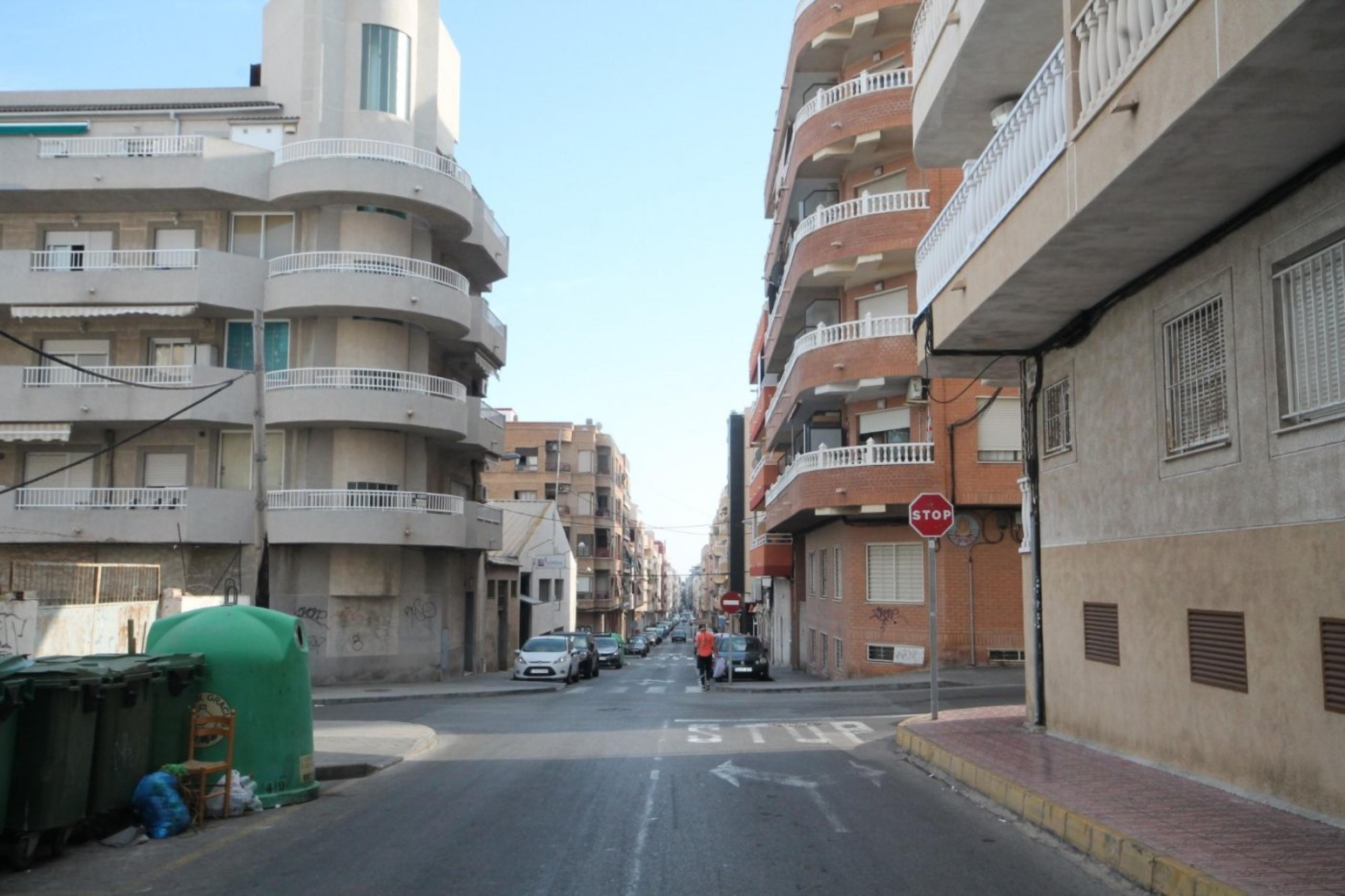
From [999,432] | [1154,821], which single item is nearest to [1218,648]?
[1154,821]

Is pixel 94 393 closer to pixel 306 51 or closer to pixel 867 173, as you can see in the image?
pixel 306 51

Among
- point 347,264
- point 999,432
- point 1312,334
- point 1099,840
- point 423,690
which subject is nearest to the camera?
point 1099,840

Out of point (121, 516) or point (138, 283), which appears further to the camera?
point (138, 283)

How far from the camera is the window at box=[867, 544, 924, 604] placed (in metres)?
30.1

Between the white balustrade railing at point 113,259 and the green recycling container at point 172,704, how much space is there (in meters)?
25.2

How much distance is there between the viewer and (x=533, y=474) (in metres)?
92.0

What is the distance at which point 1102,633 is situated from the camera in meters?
12.9

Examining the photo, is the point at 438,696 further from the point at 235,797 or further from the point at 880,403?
the point at 235,797

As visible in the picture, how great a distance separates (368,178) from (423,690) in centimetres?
1418

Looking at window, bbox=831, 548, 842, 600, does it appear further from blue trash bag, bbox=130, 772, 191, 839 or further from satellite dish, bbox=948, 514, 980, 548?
blue trash bag, bbox=130, 772, 191, 839

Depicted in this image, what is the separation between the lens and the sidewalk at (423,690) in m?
28.3

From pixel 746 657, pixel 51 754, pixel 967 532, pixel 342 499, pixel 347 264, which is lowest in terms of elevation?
pixel 746 657

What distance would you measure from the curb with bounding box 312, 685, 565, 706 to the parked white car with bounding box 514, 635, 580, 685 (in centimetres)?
190

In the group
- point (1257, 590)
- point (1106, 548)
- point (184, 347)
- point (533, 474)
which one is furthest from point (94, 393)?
point (533, 474)
